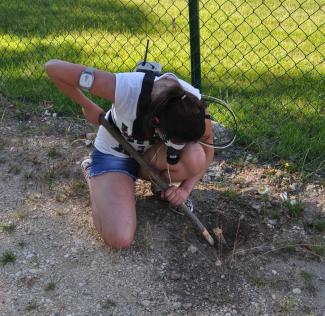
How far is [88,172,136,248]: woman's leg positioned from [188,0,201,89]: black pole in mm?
1068

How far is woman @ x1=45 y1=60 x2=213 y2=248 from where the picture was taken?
2.21 meters

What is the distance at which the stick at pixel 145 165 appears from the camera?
2.60 meters

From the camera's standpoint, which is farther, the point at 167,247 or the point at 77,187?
the point at 77,187

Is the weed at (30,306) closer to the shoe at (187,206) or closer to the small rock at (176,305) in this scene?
the small rock at (176,305)

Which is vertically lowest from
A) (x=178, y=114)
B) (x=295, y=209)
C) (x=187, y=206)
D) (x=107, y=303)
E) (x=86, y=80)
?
(x=107, y=303)

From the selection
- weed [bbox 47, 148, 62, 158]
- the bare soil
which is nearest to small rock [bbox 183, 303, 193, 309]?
the bare soil

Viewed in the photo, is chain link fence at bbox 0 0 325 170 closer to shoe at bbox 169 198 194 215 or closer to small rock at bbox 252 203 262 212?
small rock at bbox 252 203 262 212

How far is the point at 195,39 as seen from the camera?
3.49m

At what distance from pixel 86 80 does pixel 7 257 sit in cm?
87

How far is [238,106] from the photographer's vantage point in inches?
150

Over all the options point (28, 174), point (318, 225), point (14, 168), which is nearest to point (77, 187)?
point (28, 174)

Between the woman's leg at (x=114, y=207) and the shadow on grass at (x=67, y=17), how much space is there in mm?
2719

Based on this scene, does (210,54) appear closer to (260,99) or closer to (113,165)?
(260,99)

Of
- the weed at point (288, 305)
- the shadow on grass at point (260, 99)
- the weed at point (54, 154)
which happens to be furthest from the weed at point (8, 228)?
the weed at point (288, 305)
